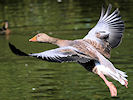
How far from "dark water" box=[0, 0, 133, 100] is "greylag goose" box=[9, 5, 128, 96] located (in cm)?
139

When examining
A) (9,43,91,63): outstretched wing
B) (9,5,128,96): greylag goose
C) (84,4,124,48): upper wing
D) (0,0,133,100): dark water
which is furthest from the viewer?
(0,0,133,100): dark water

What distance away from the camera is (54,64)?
1446cm

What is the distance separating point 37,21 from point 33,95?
11369 mm

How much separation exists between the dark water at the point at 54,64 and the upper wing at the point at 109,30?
1.34 meters

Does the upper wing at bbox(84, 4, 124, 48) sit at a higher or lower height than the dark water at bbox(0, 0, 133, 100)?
higher

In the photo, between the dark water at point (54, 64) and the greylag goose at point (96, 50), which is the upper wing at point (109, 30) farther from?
the dark water at point (54, 64)

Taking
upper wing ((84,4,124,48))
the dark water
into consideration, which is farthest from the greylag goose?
the dark water

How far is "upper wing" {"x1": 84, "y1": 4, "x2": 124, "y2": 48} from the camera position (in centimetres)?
987

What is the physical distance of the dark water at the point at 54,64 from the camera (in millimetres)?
11180

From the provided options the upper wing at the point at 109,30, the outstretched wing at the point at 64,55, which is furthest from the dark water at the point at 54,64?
the outstretched wing at the point at 64,55

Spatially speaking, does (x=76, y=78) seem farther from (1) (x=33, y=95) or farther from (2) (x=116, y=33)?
(2) (x=116, y=33)

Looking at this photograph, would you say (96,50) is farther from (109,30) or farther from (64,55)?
(64,55)

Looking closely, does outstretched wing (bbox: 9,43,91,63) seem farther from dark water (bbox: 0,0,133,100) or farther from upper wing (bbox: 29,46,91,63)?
dark water (bbox: 0,0,133,100)

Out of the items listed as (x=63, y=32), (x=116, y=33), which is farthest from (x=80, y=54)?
(x=63, y=32)
